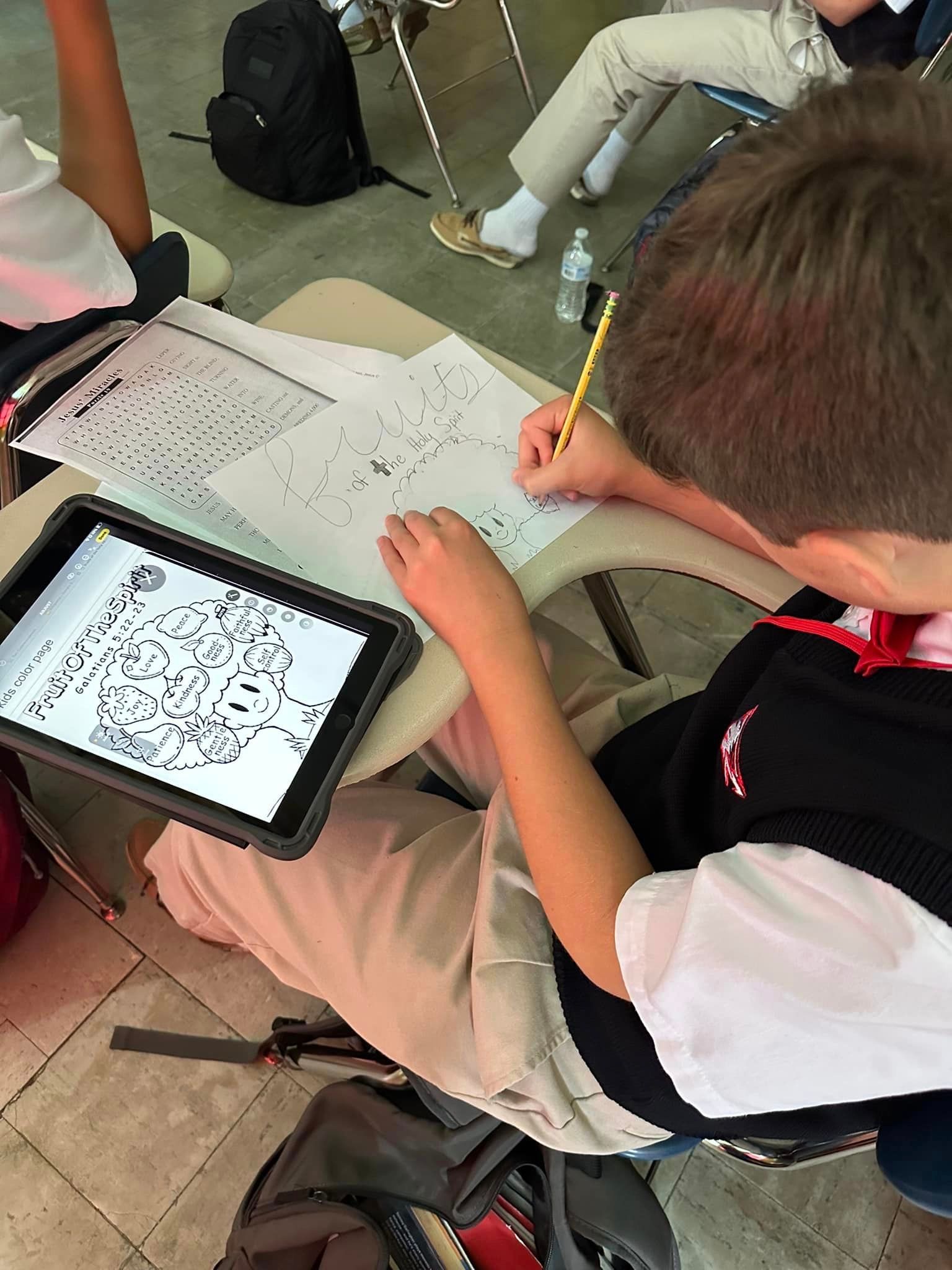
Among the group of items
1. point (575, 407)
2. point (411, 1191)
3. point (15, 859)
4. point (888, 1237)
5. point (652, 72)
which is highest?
point (652, 72)

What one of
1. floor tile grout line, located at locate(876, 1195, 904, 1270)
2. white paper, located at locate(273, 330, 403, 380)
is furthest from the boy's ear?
floor tile grout line, located at locate(876, 1195, 904, 1270)

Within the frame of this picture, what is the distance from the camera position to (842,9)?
1.54 m

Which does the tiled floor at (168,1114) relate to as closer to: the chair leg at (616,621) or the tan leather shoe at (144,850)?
the tan leather shoe at (144,850)

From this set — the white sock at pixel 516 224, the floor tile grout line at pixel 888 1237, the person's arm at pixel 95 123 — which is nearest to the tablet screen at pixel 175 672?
the person's arm at pixel 95 123

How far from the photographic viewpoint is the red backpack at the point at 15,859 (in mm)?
1084

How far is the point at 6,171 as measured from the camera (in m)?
0.70

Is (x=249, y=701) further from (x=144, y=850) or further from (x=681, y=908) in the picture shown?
(x=144, y=850)

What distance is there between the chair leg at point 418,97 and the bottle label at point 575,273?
1.67ft

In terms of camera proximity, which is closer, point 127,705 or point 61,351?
point 127,705

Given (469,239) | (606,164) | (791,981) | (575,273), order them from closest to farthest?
(791,981)
(575,273)
(469,239)
(606,164)

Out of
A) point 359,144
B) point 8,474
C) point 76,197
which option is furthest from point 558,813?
point 359,144

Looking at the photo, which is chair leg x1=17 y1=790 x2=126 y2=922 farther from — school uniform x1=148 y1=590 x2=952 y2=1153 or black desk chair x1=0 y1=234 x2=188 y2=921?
black desk chair x1=0 y1=234 x2=188 y2=921

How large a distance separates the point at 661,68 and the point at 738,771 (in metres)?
1.96

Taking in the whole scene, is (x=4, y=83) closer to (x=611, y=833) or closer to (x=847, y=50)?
(x=847, y=50)
